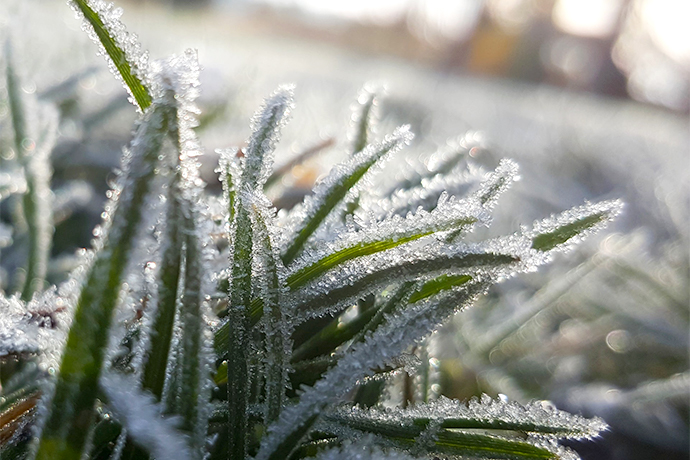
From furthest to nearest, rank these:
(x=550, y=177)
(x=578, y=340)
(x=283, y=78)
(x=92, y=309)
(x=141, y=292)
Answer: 1. (x=283, y=78)
2. (x=550, y=177)
3. (x=578, y=340)
4. (x=141, y=292)
5. (x=92, y=309)

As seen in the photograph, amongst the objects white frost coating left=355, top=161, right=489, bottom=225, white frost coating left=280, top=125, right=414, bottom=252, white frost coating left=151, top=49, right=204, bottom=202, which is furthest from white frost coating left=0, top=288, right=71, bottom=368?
white frost coating left=355, top=161, right=489, bottom=225

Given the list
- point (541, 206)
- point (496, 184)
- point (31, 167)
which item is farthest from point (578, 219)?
point (541, 206)

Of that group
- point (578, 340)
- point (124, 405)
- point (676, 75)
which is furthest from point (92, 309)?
point (676, 75)

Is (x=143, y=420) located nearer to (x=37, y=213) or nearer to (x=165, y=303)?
(x=165, y=303)

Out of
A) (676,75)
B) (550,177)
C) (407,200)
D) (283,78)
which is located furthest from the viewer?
(676,75)

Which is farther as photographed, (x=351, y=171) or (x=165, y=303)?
(x=351, y=171)

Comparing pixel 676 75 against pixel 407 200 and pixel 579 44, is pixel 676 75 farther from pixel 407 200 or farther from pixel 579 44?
pixel 407 200
